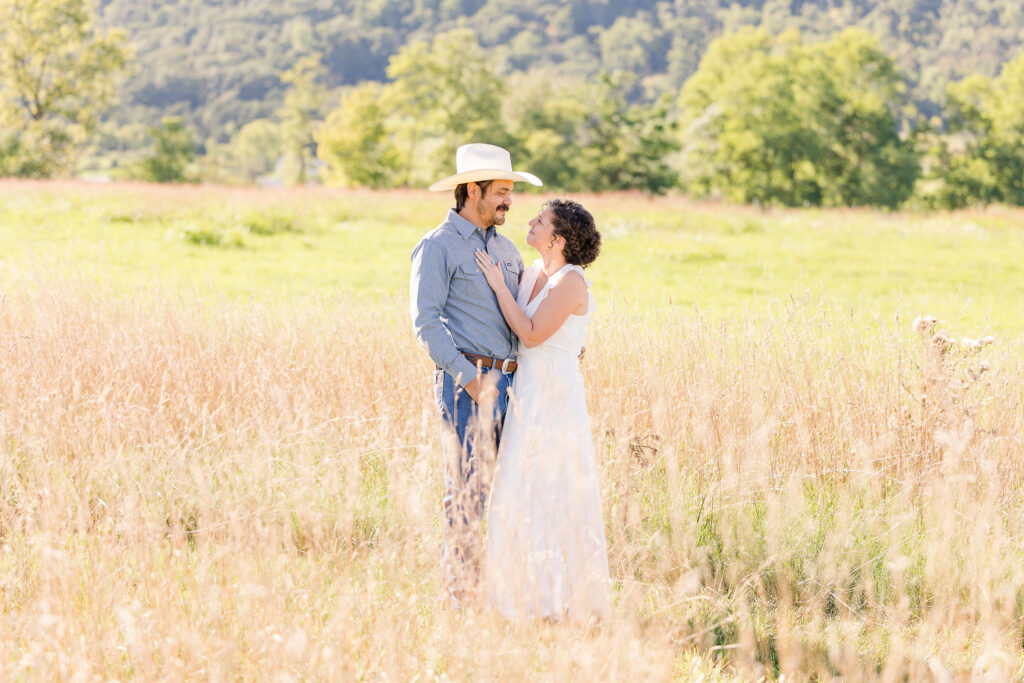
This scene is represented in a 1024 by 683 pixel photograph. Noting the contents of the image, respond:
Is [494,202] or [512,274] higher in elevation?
[494,202]

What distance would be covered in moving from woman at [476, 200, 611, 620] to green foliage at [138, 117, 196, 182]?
4755cm

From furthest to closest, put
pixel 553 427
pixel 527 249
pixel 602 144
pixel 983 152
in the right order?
1. pixel 602 144
2. pixel 983 152
3. pixel 527 249
4. pixel 553 427

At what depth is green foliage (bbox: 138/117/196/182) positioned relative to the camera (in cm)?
4672

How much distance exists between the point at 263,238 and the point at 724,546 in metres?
14.8

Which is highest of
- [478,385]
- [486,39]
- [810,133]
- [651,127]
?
[486,39]

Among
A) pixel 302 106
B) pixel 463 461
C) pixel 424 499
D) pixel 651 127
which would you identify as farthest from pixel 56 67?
pixel 463 461

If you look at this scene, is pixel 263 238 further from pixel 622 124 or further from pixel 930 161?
pixel 930 161

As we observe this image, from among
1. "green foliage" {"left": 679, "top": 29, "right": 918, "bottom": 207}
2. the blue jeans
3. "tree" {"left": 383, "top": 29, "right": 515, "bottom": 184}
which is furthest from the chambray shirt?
"tree" {"left": 383, "top": 29, "right": 515, "bottom": 184}

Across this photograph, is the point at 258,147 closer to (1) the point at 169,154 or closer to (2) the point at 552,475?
(1) the point at 169,154

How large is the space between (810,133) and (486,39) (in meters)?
162

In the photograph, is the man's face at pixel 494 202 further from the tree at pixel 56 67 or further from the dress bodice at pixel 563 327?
the tree at pixel 56 67

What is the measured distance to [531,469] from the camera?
3.34 metres

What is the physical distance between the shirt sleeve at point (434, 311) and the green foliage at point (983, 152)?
47.3m

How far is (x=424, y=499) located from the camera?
3.29 m
